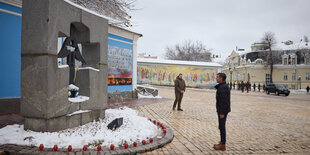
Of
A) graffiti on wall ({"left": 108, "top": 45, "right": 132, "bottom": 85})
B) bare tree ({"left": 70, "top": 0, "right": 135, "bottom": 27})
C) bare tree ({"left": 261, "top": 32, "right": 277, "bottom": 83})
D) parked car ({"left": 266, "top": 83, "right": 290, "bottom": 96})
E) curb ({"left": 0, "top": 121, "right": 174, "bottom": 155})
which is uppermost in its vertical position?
bare tree ({"left": 261, "top": 32, "right": 277, "bottom": 83})

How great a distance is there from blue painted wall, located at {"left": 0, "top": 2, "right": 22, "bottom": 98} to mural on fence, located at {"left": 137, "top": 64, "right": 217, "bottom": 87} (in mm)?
22304

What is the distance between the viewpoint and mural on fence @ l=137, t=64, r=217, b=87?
31.0 m

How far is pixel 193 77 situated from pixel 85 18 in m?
29.1

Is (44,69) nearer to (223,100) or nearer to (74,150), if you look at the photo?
(74,150)

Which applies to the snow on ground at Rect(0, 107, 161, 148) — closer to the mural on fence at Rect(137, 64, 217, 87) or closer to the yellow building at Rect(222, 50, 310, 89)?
the mural on fence at Rect(137, 64, 217, 87)

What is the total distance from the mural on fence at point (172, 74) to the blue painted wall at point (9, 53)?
22304mm

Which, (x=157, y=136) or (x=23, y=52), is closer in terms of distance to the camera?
(x=23, y=52)

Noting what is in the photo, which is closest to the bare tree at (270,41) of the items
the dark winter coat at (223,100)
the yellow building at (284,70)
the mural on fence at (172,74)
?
the yellow building at (284,70)

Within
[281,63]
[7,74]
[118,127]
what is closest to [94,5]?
[7,74]

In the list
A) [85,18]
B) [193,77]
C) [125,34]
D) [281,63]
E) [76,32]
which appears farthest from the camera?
[281,63]

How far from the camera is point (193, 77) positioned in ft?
110

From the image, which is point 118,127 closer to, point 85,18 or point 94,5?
point 85,18

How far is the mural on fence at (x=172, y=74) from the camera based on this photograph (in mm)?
31016

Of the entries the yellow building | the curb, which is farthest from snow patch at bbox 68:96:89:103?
the yellow building
